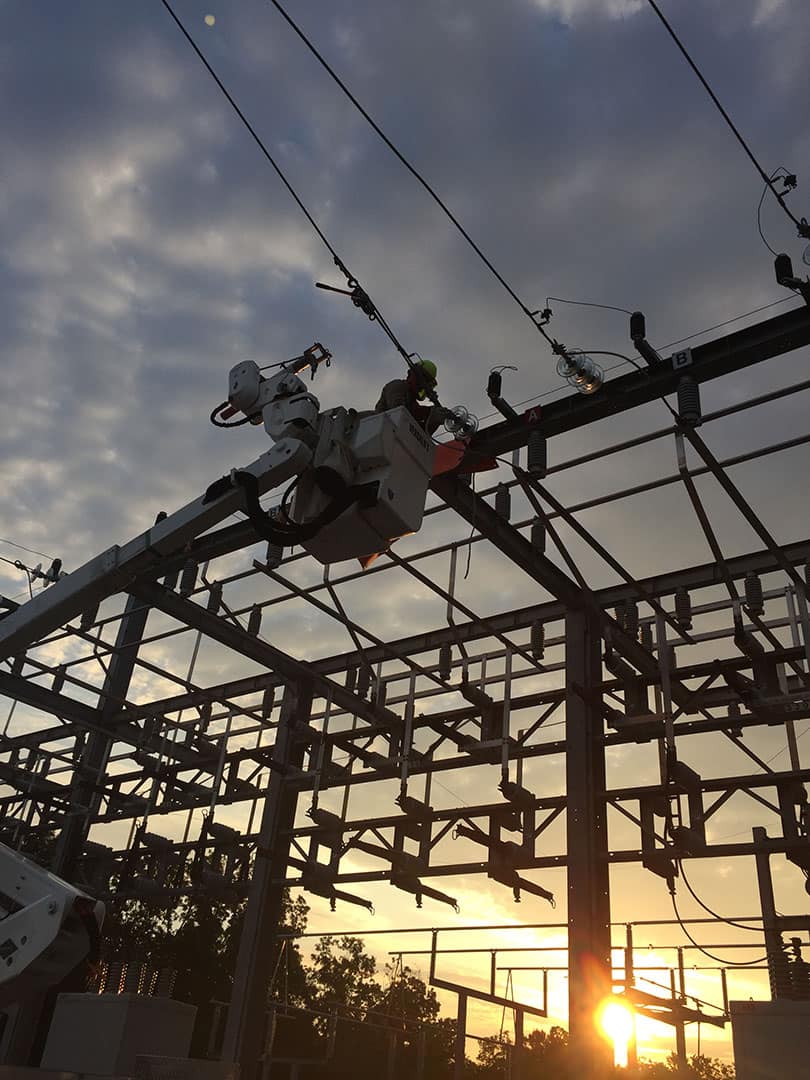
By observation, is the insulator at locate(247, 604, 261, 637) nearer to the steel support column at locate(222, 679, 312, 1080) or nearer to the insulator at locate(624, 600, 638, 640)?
the steel support column at locate(222, 679, 312, 1080)

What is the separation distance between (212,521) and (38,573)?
29.6 ft

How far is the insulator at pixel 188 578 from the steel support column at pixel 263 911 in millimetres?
4767

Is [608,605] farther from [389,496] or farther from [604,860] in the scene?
[389,496]

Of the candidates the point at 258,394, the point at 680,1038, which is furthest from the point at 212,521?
the point at 680,1038

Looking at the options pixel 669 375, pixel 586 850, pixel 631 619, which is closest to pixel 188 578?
pixel 631 619

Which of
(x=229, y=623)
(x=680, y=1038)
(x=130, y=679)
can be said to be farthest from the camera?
(x=130, y=679)

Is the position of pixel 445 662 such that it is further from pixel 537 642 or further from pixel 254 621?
pixel 254 621

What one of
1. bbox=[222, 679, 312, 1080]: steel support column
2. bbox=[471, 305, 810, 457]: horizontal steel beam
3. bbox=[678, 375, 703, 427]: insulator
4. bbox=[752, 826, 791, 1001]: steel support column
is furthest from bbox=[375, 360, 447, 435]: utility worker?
bbox=[222, 679, 312, 1080]: steel support column

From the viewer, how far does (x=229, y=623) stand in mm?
17797

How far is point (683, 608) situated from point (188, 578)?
834cm

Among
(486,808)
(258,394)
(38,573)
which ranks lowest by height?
(486,808)

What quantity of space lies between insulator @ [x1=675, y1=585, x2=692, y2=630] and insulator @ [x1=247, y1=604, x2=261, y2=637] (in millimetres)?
7405

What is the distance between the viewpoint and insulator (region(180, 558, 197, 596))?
15.3 m

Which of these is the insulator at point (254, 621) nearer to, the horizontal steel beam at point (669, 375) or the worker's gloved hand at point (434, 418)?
the horizontal steel beam at point (669, 375)
